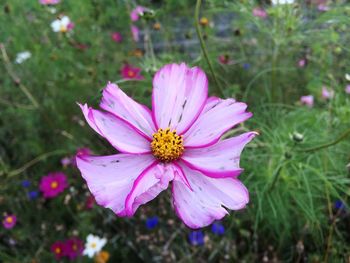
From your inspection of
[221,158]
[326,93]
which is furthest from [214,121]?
[326,93]

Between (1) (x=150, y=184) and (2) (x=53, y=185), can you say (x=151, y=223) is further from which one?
(1) (x=150, y=184)

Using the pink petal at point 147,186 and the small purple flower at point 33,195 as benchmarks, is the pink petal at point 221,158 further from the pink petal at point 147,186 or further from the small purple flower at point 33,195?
the small purple flower at point 33,195

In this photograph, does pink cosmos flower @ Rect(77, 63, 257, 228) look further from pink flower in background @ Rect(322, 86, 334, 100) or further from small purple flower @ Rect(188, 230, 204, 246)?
pink flower in background @ Rect(322, 86, 334, 100)

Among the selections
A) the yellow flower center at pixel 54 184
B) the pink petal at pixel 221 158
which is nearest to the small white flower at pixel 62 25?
the yellow flower center at pixel 54 184

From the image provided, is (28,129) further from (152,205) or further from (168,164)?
(168,164)

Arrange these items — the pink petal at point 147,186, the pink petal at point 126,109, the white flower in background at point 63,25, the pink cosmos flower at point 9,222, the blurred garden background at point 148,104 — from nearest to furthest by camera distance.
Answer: the pink petal at point 147,186 < the pink petal at point 126,109 < the blurred garden background at point 148,104 < the pink cosmos flower at point 9,222 < the white flower in background at point 63,25

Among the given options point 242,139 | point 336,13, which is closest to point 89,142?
point 336,13

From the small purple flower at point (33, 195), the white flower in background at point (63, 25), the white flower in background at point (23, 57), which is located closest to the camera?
the small purple flower at point (33, 195)

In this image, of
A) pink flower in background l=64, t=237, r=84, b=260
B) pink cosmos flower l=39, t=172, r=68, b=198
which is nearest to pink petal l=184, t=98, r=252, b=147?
pink flower in background l=64, t=237, r=84, b=260
